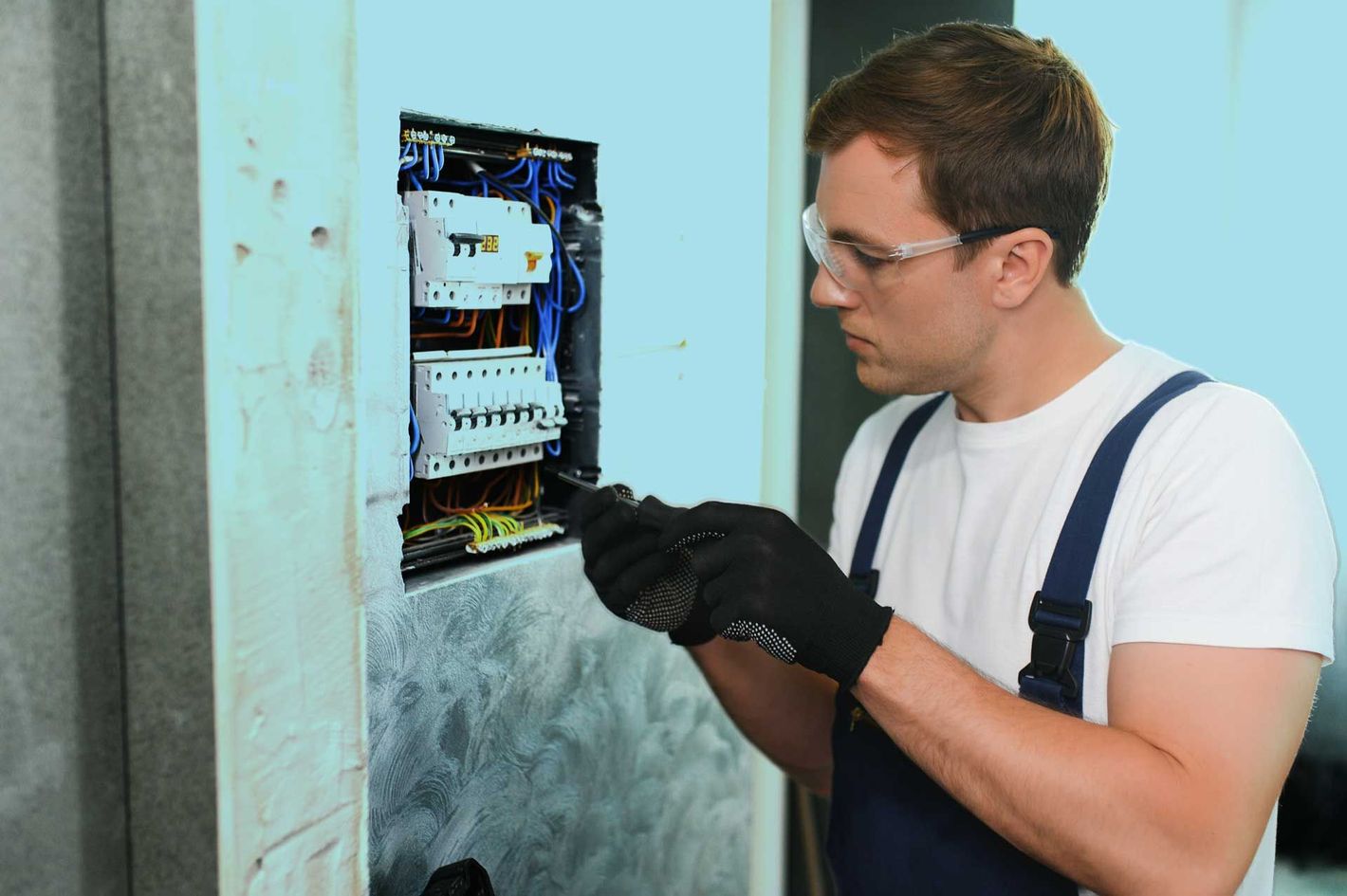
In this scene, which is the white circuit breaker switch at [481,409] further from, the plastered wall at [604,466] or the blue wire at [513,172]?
the blue wire at [513,172]

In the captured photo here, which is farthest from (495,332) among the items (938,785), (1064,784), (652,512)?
(1064,784)

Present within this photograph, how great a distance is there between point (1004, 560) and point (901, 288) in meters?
0.36

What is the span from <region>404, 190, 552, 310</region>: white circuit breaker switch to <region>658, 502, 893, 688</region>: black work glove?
1.65 feet

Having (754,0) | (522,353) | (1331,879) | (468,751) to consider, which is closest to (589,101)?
(522,353)

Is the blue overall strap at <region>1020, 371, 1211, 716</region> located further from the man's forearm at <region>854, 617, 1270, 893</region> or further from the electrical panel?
the electrical panel

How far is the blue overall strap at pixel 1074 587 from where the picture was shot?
125 centimetres

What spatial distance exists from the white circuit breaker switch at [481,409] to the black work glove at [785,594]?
0.44 m

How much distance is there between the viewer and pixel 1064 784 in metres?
1.11

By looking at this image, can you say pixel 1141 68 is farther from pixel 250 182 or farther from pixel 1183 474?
pixel 250 182

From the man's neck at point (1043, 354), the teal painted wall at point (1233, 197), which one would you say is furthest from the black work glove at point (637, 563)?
the teal painted wall at point (1233, 197)

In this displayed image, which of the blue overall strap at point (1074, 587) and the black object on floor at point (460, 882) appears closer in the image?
the blue overall strap at point (1074, 587)

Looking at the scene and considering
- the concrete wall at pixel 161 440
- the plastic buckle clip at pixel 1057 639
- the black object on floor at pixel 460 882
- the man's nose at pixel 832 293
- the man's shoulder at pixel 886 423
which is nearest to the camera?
the concrete wall at pixel 161 440

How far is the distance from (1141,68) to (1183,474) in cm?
151

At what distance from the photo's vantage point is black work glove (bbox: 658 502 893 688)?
1.19 metres
